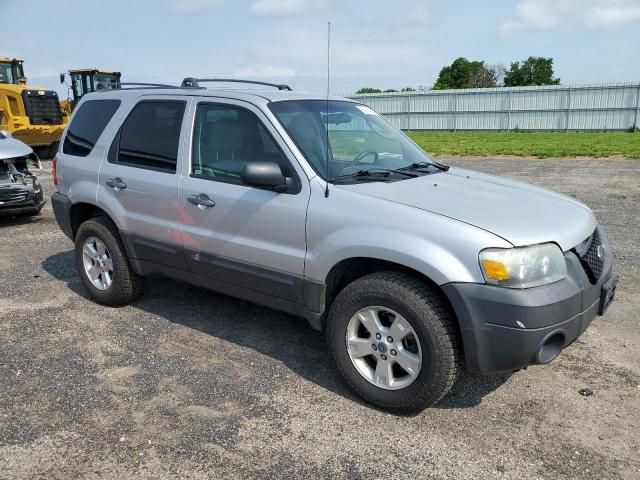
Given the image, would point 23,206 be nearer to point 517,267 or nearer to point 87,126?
point 87,126

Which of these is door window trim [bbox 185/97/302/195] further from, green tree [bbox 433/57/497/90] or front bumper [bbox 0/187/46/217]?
green tree [bbox 433/57/497/90]

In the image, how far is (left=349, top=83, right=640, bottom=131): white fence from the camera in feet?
108

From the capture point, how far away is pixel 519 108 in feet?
115

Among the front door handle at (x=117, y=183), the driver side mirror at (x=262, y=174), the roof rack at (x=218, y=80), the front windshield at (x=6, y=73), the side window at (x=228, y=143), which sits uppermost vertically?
the front windshield at (x=6, y=73)

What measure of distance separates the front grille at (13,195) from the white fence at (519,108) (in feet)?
88.4

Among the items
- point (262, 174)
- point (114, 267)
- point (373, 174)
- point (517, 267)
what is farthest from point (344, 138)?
point (114, 267)

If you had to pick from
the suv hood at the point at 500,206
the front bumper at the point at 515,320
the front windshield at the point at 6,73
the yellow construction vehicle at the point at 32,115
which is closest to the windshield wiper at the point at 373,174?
the suv hood at the point at 500,206

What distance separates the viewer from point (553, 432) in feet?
10.6

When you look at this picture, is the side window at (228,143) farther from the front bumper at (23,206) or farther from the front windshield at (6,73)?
the front windshield at (6,73)

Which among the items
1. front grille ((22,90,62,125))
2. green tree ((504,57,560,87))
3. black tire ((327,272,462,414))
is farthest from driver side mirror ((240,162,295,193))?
green tree ((504,57,560,87))

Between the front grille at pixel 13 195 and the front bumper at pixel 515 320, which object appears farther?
the front grille at pixel 13 195

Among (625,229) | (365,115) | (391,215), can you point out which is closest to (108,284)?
(365,115)

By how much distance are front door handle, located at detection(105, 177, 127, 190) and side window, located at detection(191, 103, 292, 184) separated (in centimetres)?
83

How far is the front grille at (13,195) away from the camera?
8.49 meters
